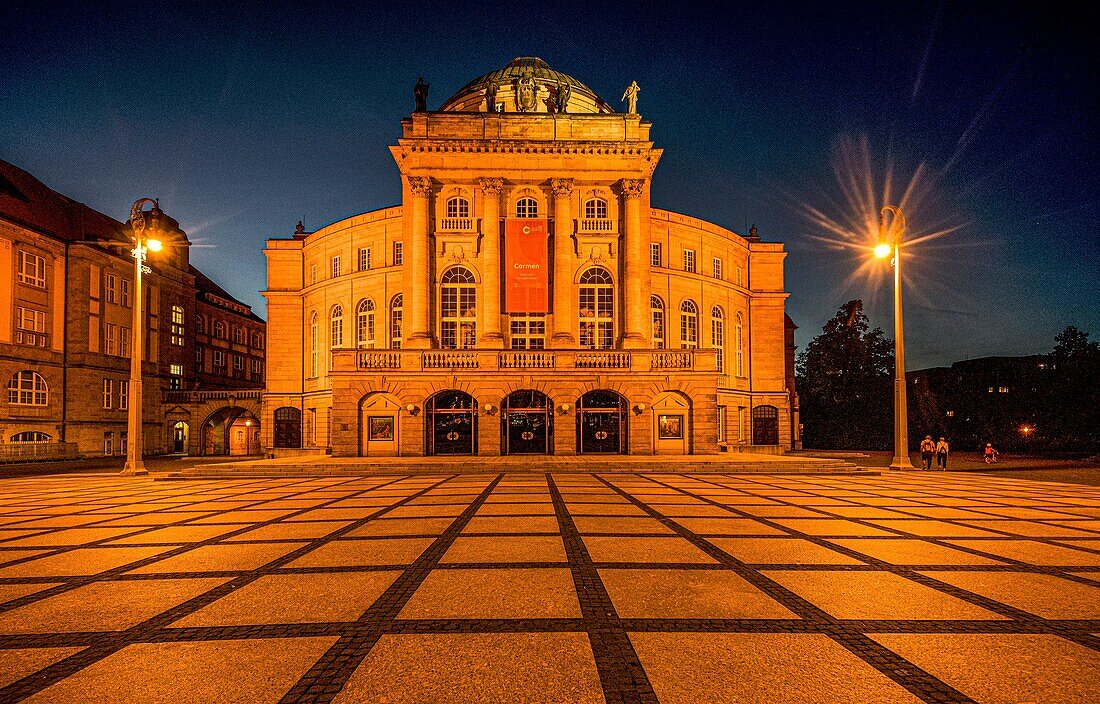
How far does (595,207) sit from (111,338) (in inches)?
1705

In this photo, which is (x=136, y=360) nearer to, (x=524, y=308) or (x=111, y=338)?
(x=524, y=308)

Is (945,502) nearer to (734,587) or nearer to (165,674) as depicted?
(734,587)

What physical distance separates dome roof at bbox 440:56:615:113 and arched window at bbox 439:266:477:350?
1694cm

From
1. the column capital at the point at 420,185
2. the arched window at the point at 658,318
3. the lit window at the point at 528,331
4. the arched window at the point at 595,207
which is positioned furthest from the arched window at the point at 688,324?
the column capital at the point at 420,185

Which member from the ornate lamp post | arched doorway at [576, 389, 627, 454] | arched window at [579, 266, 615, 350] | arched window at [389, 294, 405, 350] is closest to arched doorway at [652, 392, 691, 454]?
arched doorway at [576, 389, 627, 454]

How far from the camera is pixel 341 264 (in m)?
45.0

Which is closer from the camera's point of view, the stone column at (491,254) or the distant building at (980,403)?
the stone column at (491,254)

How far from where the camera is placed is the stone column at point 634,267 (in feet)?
121

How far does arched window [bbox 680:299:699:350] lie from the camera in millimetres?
43938

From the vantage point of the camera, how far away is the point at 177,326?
58.7 metres

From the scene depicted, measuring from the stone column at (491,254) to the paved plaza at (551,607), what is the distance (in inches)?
963

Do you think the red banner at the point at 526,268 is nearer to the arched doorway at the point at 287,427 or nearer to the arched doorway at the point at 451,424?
the arched doorway at the point at 451,424

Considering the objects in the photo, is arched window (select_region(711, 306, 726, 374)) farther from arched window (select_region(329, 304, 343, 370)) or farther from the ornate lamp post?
the ornate lamp post

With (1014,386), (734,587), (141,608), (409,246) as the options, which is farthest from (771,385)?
(141,608)
